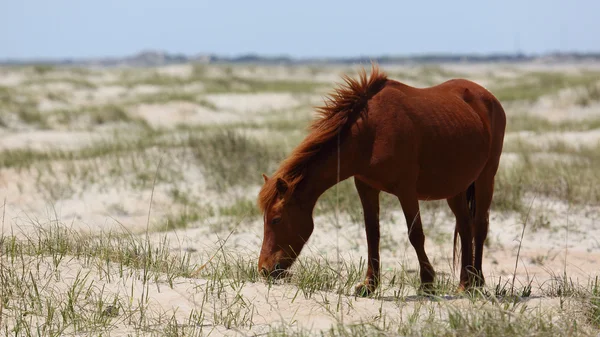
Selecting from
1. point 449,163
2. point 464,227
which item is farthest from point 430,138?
point 464,227

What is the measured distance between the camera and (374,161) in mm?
4836

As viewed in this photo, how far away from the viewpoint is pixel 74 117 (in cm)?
1988

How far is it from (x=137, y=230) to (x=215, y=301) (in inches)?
177

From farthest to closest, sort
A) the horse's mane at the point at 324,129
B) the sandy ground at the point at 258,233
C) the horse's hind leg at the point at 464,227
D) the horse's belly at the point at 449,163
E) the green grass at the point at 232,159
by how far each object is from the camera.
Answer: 1. the green grass at the point at 232,159
2. the horse's hind leg at the point at 464,227
3. the horse's belly at the point at 449,163
4. the horse's mane at the point at 324,129
5. the sandy ground at the point at 258,233

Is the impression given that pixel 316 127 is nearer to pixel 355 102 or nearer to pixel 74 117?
pixel 355 102

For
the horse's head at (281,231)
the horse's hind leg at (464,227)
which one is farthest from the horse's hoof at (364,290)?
the horse's hind leg at (464,227)

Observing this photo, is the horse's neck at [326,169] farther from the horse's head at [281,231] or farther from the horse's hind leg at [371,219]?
the horse's hind leg at [371,219]

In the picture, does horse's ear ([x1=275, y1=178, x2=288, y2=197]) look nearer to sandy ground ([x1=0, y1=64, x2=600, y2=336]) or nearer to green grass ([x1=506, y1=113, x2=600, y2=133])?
sandy ground ([x1=0, y1=64, x2=600, y2=336])

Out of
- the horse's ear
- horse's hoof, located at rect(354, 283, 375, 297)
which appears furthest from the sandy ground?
the horse's ear

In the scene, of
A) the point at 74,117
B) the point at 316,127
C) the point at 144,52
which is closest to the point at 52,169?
the point at 316,127

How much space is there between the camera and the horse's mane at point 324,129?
16.1 feet

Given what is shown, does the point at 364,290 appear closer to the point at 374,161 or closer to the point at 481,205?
the point at 374,161

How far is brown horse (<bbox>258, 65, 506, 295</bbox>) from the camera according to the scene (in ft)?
16.0

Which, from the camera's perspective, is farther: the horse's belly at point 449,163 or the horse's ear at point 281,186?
the horse's belly at point 449,163
